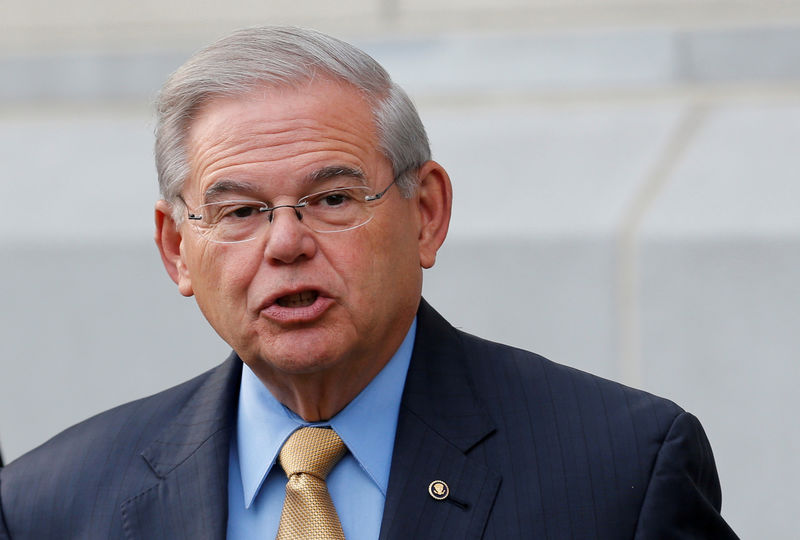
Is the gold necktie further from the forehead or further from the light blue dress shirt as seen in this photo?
the forehead

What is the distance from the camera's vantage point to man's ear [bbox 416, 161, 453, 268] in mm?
2350

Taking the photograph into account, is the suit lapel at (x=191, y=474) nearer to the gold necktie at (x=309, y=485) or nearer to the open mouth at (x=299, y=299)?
the gold necktie at (x=309, y=485)

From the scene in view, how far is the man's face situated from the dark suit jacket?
20 centimetres

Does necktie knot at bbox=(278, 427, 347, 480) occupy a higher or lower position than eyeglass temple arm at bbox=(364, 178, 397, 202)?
lower

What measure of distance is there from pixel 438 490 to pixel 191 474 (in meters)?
0.48

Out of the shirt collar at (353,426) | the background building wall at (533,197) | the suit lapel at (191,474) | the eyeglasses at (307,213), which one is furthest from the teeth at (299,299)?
the background building wall at (533,197)

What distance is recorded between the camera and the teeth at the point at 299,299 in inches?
83.7

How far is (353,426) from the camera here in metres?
2.27

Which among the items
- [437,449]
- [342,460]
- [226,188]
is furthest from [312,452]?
[226,188]

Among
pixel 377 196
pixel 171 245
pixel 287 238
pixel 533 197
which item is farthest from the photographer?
pixel 533 197

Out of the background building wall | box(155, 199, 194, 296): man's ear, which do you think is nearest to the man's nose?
box(155, 199, 194, 296): man's ear

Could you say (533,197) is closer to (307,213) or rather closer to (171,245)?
(171,245)

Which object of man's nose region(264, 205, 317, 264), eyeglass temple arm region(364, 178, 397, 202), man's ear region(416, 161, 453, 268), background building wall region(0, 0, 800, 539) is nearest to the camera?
man's nose region(264, 205, 317, 264)

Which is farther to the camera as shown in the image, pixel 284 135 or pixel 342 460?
pixel 342 460
